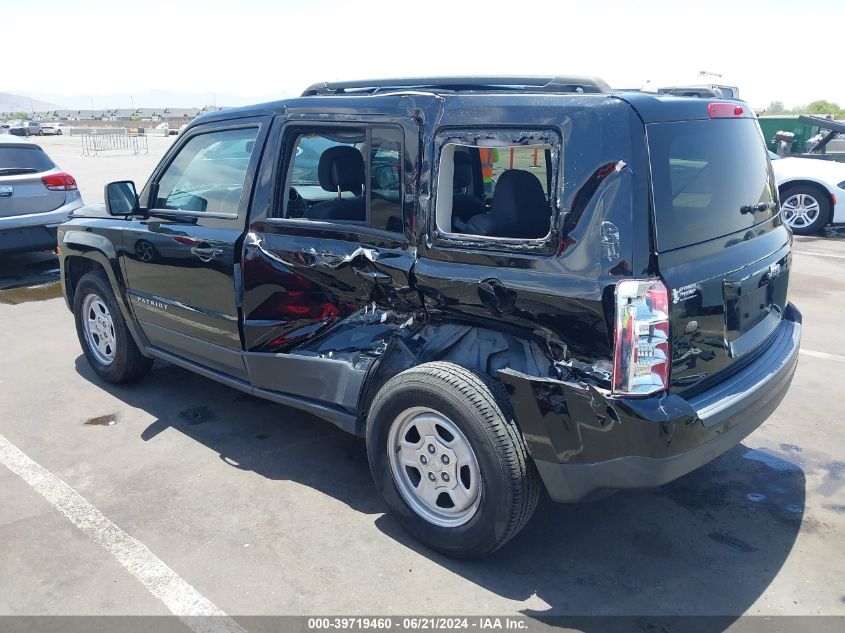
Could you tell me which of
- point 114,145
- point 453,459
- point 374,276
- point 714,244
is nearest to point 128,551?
point 453,459

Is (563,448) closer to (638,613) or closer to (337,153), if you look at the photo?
(638,613)

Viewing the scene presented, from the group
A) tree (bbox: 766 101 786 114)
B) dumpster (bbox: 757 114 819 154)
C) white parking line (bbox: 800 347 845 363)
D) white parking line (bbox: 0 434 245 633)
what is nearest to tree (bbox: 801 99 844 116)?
tree (bbox: 766 101 786 114)

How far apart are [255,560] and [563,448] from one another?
1494mm

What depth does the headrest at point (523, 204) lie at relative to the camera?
126 inches

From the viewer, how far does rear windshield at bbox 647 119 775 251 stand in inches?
108

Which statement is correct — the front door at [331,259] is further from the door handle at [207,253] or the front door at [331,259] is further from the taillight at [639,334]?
the taillight at [639,334]

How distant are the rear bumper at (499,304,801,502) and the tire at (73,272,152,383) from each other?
330cm

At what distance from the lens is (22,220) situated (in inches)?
336

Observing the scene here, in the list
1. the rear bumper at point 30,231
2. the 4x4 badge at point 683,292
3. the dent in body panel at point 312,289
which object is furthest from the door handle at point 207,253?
the rear bumper at point 30,231

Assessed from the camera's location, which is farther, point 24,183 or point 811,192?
point 811,192

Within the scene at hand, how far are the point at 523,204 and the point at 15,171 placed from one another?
7627 millimetres

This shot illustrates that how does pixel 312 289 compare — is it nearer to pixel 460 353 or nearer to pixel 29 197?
pixel 460 353

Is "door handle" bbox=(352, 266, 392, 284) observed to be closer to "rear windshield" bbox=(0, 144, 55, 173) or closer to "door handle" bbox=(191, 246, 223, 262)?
"door handle" bbox=(191, 246, 223, 262)

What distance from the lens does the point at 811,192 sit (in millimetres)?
11453
